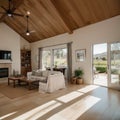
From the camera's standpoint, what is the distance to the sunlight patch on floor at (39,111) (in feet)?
10.2

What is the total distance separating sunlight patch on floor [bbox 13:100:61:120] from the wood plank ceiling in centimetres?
408

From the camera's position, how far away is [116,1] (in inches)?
193

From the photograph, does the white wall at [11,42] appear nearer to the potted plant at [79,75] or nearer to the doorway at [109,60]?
the potted plant at [79,75]

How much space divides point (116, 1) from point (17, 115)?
5143mm

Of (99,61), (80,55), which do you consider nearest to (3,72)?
(80,55)

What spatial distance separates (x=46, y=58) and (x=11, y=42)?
2.80m

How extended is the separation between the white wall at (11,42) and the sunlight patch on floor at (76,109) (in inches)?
234

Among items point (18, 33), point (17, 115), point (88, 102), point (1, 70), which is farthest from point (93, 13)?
point (1, 70)

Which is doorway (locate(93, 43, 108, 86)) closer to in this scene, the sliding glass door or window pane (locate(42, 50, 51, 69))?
the sliding glass door

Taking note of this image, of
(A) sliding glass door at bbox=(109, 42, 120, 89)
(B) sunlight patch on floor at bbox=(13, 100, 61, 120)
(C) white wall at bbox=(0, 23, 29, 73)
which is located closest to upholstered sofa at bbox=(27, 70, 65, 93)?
(B) sunlight patch on floor at bbox=(13, 100, 61, 120)

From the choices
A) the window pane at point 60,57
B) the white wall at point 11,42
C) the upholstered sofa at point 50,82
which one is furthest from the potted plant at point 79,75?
the white wall at point 11,42

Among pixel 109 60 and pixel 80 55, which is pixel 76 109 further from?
pixel 80 55

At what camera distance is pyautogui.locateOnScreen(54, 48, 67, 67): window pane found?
28.8 ft

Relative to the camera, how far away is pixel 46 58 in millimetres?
9969
